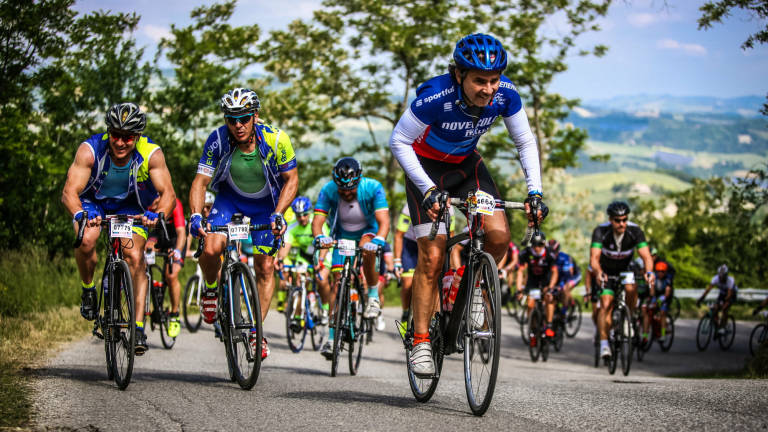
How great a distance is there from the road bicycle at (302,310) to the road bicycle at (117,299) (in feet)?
17.7

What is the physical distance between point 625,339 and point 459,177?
7999 mm

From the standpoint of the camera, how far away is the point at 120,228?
706 cm

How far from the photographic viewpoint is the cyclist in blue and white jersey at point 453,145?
18.3 ft

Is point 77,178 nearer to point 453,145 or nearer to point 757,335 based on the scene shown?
point 453,145

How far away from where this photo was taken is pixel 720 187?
57.7m

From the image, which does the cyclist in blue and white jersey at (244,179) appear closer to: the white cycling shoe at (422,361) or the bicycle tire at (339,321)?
the bicycle tire at (339,321)

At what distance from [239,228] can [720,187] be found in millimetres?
56430

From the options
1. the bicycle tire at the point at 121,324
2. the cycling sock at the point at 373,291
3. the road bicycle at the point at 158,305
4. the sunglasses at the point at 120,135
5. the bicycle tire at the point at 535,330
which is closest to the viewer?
the bicycle tire at the point at 121,324

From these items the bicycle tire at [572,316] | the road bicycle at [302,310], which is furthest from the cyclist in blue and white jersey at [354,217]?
the bicycle tire at [572,316]

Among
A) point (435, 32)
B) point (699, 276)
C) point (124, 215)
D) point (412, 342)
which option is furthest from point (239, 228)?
point (699, 276)

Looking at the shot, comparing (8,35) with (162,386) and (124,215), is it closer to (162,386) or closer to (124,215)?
(124,215)

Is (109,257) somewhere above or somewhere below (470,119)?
below

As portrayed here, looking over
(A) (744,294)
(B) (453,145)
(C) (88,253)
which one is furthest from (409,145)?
(A) (744,294)

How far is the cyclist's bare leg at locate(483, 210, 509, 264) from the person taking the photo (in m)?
5.83
